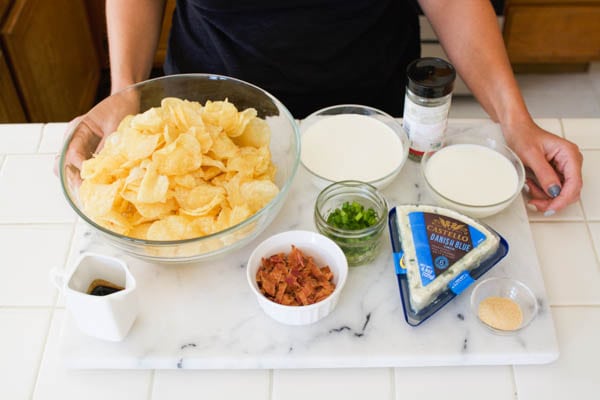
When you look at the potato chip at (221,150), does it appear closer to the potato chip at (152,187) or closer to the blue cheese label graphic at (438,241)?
the potato chip at (152,187)

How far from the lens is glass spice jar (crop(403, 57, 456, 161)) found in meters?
1.08

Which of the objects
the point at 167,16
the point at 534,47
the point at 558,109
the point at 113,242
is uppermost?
the point at 113,242

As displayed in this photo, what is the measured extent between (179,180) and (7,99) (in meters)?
1.24

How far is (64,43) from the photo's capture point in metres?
2.33

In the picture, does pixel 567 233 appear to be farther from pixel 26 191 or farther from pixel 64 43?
pixel 64 43

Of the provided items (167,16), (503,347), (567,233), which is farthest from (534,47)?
(503,347)

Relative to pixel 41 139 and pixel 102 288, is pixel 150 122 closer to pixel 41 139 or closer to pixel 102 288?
pixel 102 288

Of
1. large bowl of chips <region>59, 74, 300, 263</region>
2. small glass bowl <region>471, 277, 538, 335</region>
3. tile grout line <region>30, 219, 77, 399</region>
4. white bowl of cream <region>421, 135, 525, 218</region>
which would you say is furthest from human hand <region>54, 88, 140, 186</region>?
small glass bowl <region>471, 277, 538, 335</region>

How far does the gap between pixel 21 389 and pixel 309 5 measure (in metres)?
0.87

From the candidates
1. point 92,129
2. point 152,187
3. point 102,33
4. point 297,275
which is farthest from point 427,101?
point 102,33

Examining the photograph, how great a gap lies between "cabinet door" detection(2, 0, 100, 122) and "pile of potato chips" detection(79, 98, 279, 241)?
1.12 meters

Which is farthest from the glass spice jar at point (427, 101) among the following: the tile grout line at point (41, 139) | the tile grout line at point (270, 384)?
the tile grout line at point (41, 139)

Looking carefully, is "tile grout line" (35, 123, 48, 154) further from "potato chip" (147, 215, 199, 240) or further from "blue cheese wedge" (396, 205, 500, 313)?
"blue cheese wedge" (396, 205, 500, 313)

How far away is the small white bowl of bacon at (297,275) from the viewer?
960 millimetres
